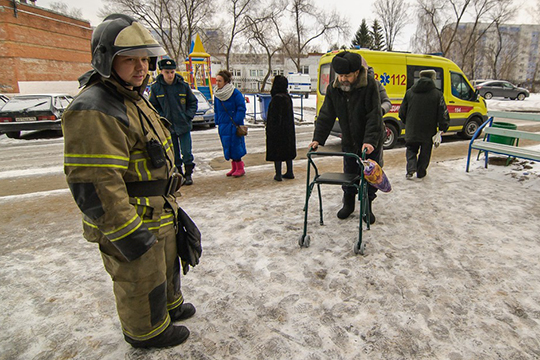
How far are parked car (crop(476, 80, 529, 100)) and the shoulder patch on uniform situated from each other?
3172 centimetres

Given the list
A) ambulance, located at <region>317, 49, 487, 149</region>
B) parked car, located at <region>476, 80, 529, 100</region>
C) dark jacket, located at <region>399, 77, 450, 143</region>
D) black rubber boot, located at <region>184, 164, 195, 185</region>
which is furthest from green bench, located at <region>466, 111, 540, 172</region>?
parked car, located at <region>476, 80, 529, 100</region>

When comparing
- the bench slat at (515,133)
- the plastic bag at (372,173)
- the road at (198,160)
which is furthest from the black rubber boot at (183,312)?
the bench slat at (515,133)

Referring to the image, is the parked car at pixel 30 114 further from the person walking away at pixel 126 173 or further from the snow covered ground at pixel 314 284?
the person walking away at pixel 126 173

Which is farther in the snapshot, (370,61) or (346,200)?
(370,61)

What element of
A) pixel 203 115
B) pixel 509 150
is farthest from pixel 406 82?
pixel 203 115

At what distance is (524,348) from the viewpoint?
217 cm

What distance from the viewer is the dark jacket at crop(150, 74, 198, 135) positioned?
17.5 ft

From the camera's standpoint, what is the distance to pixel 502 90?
88.6 feet

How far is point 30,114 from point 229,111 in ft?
29.3

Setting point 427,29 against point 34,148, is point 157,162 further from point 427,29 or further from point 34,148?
point 427,29

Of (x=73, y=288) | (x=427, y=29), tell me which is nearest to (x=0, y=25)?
(x=73, y=288)

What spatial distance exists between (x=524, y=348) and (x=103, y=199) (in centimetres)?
273

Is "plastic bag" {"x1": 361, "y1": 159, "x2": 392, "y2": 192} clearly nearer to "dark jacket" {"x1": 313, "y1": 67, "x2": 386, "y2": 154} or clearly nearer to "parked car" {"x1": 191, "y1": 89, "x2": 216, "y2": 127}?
"dark jacket" {"x1": 313, "y1": 67, "x2": 386, "y2": 154}

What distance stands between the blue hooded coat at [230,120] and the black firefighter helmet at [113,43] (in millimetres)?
4021
